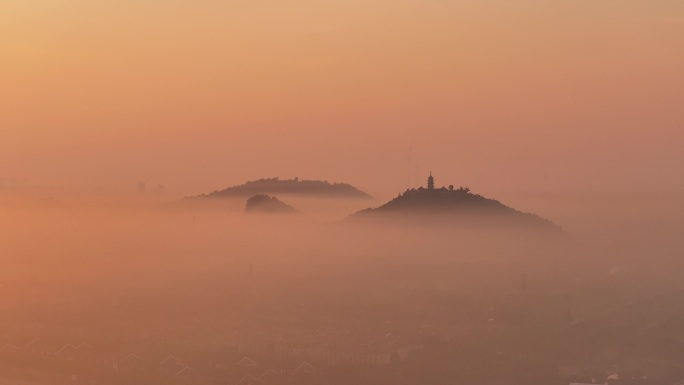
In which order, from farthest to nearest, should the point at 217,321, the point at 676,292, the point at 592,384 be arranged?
1. the point at 676,292
2. the point at 217,321
3. the point at 592,384

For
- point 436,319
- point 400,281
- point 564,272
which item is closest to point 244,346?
point 436,319

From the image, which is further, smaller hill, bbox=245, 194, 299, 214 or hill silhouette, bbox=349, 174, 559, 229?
smaller hill, bbox=245, 194, 299, 214

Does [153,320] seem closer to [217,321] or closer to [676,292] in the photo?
[217,321]

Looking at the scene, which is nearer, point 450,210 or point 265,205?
point 450,210

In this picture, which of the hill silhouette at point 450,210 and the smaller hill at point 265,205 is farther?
the smaller hill at point 265,205
